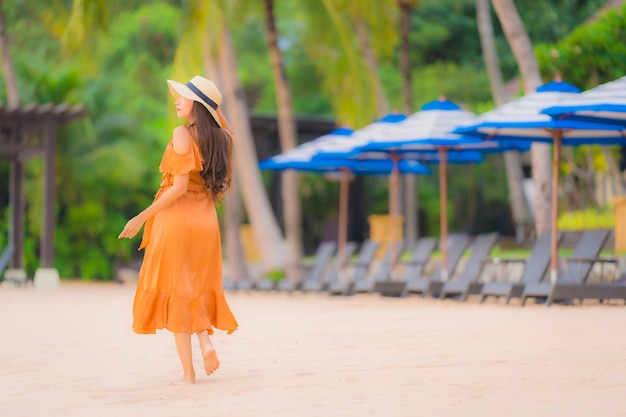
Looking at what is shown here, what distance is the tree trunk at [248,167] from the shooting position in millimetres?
21406

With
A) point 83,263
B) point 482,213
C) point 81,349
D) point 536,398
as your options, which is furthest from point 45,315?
point 482,213

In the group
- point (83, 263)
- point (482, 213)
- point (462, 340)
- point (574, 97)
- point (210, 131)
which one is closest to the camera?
point (210, 131)

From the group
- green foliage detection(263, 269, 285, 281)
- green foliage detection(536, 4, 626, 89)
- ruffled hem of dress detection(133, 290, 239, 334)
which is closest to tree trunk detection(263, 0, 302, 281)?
green foliage detection(263, 269, 285, 281)

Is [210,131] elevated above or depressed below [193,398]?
above

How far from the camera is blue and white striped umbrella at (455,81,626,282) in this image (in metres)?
13.3

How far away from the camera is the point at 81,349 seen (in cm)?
938

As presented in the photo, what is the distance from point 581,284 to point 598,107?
2.14m

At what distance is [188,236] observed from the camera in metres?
6.82

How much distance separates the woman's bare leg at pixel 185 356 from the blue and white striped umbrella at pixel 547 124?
6.89 meters

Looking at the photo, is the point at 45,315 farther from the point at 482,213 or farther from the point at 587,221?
the point at 482,213

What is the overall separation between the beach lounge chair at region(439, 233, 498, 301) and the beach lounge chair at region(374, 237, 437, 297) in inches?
30.0

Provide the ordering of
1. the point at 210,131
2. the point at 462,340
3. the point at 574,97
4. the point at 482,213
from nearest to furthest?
1. the point at 210,131
2. the point at 462,340
3. the point at 574,97
4. the point at 482,213

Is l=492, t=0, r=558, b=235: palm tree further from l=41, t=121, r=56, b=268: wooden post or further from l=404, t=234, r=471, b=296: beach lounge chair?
l=41, t=121, r=56, b=268: wooden post

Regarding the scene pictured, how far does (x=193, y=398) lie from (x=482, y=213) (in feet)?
85.9
